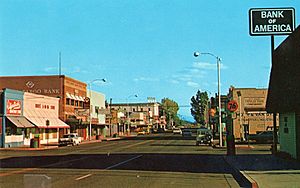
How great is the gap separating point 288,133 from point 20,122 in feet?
106

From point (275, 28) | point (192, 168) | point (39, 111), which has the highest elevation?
point (275, 28)

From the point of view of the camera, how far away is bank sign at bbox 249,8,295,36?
27531 millimetres

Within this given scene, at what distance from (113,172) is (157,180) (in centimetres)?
363

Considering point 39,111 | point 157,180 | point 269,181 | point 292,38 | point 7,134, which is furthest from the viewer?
point 39,111

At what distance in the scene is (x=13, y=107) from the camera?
5134 cm

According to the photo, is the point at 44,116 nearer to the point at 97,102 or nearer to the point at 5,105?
the point at 5,105

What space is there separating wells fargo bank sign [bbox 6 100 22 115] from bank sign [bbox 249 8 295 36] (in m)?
30.6

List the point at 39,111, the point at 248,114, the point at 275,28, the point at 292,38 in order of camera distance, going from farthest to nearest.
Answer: the point at 248,114 < the point at 39,111 < the point at 275,28 < the point at 292,38

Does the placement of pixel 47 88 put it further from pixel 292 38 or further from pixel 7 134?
pixel 292 38

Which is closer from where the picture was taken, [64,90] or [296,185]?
[296,185]

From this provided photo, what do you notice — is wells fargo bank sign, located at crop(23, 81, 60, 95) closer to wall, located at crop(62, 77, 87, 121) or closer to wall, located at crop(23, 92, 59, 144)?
wall, located at crop(62, 77, 87, 121)

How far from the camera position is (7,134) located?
4931cm

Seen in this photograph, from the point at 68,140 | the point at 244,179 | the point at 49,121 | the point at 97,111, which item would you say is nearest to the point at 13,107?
the point at 68,140

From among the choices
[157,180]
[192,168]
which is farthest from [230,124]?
[157,180]
